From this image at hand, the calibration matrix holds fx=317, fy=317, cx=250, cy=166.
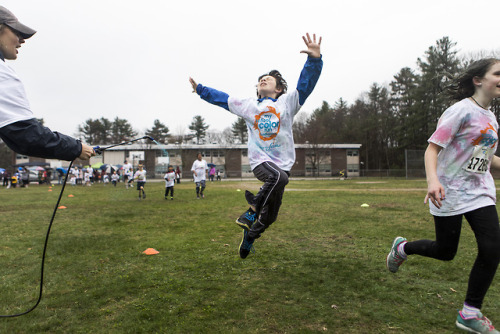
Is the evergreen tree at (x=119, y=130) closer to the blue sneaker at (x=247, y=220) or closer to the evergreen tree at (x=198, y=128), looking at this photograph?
the evergreen tree at (x=198, y=128)

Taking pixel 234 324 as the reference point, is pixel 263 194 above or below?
above

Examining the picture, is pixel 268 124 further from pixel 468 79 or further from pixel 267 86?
pixel 468 79

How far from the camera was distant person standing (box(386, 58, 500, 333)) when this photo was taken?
2643mm

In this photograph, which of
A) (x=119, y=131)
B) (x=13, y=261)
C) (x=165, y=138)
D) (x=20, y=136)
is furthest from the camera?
(x=119, y=131)

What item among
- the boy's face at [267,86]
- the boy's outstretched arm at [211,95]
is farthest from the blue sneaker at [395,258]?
the boy's outstretched arm at [211,95]

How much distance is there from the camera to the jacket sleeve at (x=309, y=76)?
3840 millimetres

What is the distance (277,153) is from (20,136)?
8.65 feet

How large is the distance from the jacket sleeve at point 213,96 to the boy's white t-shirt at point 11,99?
2.39 m

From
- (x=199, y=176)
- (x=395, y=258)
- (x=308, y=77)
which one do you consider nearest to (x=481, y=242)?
(x=395, y=258)

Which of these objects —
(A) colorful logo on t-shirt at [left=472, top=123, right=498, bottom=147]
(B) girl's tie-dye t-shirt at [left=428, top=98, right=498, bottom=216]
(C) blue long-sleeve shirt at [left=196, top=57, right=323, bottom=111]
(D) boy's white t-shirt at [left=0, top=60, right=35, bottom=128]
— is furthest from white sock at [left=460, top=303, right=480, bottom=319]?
(D) boy's white t-shirt at [left=0, top=60, right=35, bottom=128]

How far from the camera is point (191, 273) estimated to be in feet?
13.5

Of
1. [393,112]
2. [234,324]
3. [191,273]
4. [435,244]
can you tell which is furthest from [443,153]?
[393,112]

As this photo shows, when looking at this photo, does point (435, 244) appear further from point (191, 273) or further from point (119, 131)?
point (119, 131)

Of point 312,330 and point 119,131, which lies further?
point 119,131
